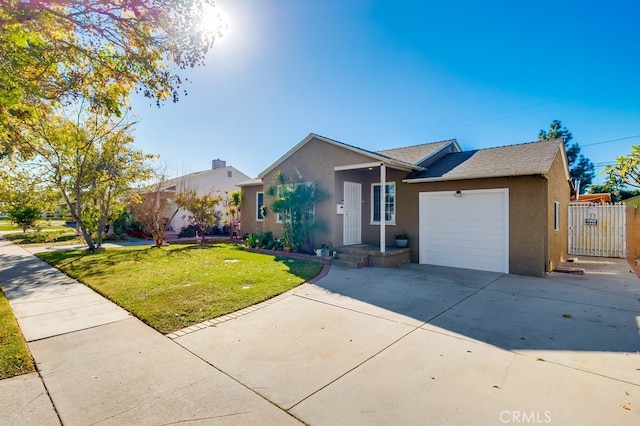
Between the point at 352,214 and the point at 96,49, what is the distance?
915 cm

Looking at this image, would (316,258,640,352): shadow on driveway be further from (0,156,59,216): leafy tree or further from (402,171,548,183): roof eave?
(0,156,59,216): leafy tree

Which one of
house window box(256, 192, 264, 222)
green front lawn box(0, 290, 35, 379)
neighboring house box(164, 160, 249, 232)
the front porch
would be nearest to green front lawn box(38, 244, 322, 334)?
the front porch

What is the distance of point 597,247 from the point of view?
12953 mm

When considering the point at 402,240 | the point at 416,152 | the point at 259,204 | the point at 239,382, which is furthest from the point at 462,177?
the point at 259,204

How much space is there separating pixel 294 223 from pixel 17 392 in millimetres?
9405

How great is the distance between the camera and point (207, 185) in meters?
23.0

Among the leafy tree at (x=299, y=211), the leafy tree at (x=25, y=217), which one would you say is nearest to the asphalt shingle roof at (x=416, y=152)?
the leafy tree at (x=299, y=211)

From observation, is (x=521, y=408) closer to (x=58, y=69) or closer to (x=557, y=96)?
(x=58, y=69)

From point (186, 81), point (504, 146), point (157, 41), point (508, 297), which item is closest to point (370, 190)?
point (504, 146)

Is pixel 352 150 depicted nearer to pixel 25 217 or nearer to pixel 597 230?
pixel 597 230

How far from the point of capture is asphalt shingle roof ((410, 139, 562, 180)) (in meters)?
8.84

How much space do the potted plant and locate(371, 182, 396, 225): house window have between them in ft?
1.99

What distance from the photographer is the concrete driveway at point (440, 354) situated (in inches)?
113

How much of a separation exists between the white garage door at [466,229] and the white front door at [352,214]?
2.61 meters
